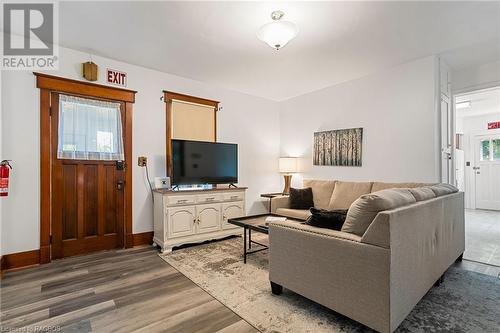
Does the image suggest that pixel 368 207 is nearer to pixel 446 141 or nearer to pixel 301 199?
pixel 301 199

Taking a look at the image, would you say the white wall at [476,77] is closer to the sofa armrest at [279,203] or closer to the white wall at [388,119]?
the white wall at [388,119]

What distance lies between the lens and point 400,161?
357 centimetres

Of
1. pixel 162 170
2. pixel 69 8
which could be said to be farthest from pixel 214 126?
pixel 69 8

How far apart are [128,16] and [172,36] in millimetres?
480

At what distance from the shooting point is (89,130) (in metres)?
3.21

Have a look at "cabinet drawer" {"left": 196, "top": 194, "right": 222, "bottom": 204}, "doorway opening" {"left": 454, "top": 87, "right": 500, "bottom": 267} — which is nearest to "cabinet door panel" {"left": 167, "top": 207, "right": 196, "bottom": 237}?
"cabinet drawer" {"left": 196, "top": 194, "right": 222, "bottom": 204}

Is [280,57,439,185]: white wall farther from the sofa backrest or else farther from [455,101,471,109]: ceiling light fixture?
[455,101,471,109]: ceiling light fixture

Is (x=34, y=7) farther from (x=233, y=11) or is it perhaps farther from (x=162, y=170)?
(x=162, y=170)

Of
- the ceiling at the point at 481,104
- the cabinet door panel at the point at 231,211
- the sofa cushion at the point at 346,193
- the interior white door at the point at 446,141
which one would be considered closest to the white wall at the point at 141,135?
the cabinet door panel at the point at 231,211

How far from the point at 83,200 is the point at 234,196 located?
2073 mm

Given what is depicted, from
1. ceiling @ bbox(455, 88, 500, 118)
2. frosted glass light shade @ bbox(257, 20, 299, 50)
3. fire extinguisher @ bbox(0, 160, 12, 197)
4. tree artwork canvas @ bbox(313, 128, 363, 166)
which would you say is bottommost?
fire extinguisher @ bbox(0, 160, 12, 197)

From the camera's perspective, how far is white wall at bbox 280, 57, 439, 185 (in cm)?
332

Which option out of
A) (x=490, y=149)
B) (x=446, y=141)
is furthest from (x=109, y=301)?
(x=490, y=149)

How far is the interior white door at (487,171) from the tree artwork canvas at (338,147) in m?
4.90
